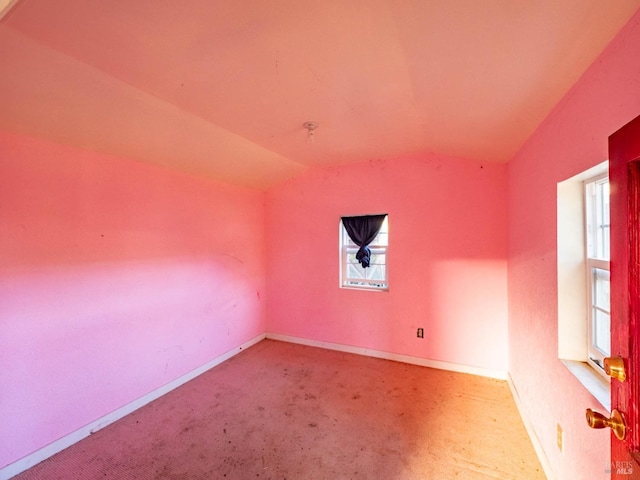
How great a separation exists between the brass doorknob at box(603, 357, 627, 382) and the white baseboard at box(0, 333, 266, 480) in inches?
122

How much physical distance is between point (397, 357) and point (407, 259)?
3.95 ft

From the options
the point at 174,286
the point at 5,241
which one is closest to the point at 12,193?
the point at 5,241

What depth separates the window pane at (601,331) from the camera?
132cm

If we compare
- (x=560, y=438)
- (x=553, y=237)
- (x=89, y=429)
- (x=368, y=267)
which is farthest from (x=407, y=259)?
(x=89, y=429)

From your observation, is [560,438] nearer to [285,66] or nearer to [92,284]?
[285,66]

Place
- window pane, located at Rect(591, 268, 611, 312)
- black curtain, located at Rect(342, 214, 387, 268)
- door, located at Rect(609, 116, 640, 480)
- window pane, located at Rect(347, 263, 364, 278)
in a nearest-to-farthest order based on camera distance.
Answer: door, located at Rect(609, 116, 640, 480)
window pane, located at Rect(591, 268, 611, 312)
black curtain, located at Rect(342, 214, 387, 268)
window pane, located at Rect(347, 263, 364, 278)

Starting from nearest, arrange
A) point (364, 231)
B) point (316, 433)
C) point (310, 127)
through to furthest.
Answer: point (316, 433) < point (310, 127) < point (364, 231)

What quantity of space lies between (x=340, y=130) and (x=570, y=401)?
7.54 feet

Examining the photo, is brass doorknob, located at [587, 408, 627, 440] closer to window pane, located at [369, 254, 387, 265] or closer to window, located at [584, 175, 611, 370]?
window, located at [584, 175, 611, 370]

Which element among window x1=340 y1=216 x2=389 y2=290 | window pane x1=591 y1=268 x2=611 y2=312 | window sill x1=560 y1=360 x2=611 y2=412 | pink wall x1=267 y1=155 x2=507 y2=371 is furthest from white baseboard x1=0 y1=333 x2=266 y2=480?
window pane x1=591 y1=268 x2=611 y2=312

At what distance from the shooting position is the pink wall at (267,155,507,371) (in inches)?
114

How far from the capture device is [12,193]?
1.72 m

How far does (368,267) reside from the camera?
350 centimetres

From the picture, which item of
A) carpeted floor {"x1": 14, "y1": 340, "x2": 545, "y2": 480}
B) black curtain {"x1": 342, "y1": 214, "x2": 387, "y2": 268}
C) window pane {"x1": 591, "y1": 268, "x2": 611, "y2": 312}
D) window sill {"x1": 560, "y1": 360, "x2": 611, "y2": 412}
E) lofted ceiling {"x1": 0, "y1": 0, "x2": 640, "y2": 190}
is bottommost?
carpeted floor {"x1": 14, "y1": 340, "x2": 545, "y2": 480}
